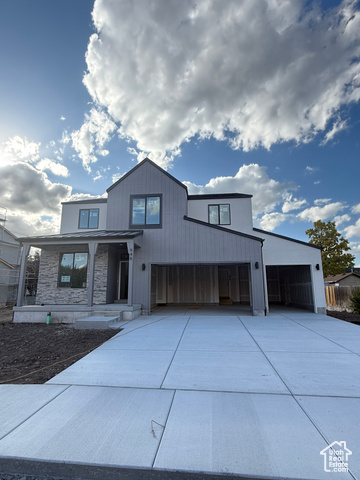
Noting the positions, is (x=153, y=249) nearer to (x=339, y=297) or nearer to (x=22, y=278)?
(x=22, y=278)

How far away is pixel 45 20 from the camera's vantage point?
8.54 metres

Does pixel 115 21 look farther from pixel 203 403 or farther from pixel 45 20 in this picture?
pixel 203 403

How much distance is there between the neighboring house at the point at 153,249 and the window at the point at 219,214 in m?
0.06

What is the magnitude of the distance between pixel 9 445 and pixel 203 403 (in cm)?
204

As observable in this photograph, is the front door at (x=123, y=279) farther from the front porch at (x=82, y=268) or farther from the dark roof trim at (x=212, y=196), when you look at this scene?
the dark roof trim at (x=212, y=196)

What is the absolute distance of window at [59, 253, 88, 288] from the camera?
10.8 metres

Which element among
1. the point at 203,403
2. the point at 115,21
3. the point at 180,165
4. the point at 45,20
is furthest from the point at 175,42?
the point at 203,403

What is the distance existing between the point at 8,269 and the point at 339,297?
2200 centimetres

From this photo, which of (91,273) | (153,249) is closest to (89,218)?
(153,249)

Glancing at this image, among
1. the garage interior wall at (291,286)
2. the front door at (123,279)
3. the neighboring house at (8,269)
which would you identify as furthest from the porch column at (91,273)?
the garage interior wall at (291,286)

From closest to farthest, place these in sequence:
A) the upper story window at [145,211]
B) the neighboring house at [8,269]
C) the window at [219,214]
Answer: the upper story window at [145,211] < the window at [219,214] < the neighboring house at [8,269]

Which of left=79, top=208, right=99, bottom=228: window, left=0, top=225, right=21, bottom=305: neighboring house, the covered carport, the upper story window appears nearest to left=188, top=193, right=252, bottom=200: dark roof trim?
the upper story window

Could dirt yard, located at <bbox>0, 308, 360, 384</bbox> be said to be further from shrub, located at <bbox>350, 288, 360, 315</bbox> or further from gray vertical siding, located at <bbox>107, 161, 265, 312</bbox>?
shrub, located at <bbox>350, 288, 360, 315</bbox>

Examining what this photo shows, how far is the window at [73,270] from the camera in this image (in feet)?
35.6
